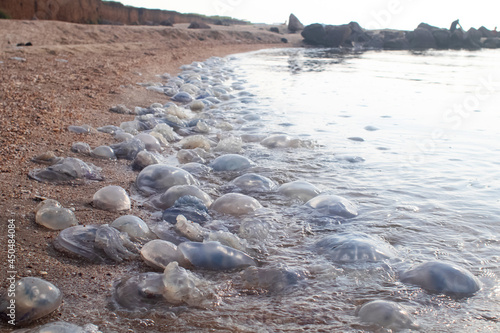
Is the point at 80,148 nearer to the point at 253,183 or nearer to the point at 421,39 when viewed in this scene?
the point at 253,183

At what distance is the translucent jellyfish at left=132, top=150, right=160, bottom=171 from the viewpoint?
2649mm

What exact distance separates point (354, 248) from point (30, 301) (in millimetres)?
1181

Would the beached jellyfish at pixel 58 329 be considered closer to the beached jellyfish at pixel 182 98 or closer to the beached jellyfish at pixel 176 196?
the beached jellyfish at pixel 176 196

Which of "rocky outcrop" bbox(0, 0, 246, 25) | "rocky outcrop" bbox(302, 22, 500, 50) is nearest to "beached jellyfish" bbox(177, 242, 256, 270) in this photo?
"rocky outcrop" bbox(0, 0, 246, 25)

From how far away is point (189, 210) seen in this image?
1989 mm

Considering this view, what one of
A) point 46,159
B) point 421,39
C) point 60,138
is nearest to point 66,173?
point 46,159

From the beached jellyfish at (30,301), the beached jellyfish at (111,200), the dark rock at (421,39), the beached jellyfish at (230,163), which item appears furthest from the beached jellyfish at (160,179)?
the dark rock at (421,39)

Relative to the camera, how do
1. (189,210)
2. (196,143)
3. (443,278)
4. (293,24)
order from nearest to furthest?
(443,278) < (189,210) < (196,143) < (293,24)

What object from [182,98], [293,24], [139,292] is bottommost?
[139,292]

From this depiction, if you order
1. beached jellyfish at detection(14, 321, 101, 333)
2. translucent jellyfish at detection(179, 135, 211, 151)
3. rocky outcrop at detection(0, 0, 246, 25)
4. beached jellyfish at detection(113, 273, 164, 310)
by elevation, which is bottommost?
beached jellyfish at detection(113, 273, 164, 310)

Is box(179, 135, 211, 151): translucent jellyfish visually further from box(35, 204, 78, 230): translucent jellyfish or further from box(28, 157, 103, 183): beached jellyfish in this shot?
box(35, 204, 78, 230): translucent jellyfish

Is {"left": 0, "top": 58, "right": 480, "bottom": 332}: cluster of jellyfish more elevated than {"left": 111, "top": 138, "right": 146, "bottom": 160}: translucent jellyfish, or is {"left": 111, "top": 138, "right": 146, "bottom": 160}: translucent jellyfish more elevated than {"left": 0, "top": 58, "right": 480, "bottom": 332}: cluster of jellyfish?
{"left": 111, "top": 138, "right": 146, "bottom": 160}: translucent jellyfish

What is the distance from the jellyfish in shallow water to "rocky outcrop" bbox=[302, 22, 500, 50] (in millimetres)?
32481

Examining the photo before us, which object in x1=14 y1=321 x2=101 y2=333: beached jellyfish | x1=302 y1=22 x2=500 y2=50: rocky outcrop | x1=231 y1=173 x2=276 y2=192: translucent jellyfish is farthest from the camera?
x1=302 y1=22 x2=500 y2=50: rocky outcrop
